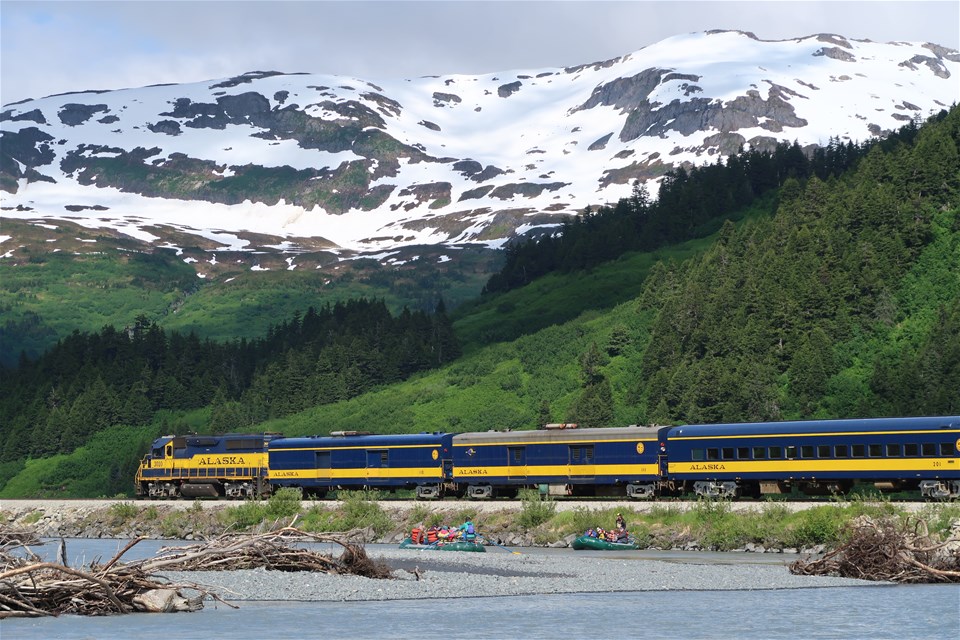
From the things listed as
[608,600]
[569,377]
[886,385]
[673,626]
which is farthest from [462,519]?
[569,377]

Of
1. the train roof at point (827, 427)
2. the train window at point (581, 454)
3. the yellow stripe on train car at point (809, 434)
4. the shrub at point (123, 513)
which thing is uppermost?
the train roof at point (827, 427)

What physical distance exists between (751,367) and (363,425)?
152 ft

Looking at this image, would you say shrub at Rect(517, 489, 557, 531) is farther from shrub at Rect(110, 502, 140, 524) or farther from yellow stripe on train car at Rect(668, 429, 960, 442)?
shrub at Rect(110, 502, 140, 524)

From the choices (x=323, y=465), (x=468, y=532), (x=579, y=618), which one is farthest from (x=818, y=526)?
(x=323, y=465)

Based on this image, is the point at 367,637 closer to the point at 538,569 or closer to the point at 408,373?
the point at 538,569

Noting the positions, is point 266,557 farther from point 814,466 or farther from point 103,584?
point 814,466

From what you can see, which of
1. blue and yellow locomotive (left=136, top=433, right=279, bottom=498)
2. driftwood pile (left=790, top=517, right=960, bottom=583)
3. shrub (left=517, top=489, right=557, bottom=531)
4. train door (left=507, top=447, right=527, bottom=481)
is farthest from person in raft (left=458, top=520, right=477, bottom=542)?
blue and yellow locomotive (left=136, top=433, right=279, bottom=498)

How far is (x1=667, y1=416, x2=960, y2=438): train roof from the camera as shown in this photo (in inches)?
2340

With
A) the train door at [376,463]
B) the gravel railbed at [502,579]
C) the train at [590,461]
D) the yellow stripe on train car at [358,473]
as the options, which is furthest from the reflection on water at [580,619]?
the train door at [376,463]

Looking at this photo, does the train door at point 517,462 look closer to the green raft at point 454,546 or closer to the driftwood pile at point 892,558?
the green raft at point 454,546

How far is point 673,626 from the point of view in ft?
115

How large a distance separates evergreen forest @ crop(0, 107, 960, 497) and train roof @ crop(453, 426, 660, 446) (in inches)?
1358

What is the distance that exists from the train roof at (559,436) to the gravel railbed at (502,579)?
50.0 feet

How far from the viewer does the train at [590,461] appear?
60562mm
